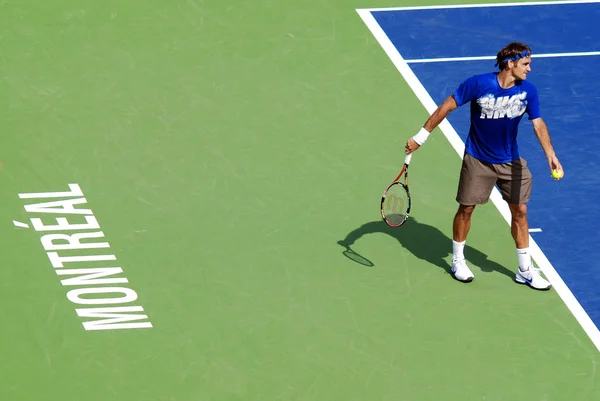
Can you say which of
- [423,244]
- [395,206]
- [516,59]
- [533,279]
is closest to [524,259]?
[533,279]

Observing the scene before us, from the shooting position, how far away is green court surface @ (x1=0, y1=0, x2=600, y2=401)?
1229cm

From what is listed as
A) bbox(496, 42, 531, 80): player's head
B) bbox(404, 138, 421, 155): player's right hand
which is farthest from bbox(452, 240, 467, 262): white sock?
bbox(496, 42, 531, 80): player's head

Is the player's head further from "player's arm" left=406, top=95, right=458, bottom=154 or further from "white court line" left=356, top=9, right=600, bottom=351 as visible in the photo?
"white court line" left=356, top=9, right=600, bottom=351

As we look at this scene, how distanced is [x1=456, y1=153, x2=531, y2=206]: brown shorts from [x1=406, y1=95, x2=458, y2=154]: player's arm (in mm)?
487

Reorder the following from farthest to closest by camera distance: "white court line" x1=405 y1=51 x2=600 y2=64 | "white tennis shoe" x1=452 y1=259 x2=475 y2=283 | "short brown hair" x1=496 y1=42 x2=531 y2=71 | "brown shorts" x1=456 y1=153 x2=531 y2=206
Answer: "white court line" x1=405 y1=51 x2=600 y2=64 < "white tennis shoe" x1=452 y1=259 x2=475 y2=283 < "brown shorts" x1=456 y1=153 x2=531 y2=206 < "short brown hair" x1=496 y1=42 x2=531 y2=71

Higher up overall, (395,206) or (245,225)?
(395,206)

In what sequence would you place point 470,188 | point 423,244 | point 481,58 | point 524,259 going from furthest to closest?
point 481,58 → point 423,244 → point 524,259 → point 470,188

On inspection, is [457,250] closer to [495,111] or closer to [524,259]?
[524,259]

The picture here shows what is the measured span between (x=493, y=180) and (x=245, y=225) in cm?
257

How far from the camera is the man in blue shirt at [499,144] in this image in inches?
509

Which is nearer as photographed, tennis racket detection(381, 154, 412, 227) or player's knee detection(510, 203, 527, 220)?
player's knee detection(510, 203, 527, 220)

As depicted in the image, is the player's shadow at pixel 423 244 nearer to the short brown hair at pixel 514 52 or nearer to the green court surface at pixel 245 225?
the green court surface at pixel 245 225

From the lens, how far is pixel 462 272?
538 inches

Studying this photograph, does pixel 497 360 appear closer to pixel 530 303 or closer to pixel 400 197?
pixel 530 303
